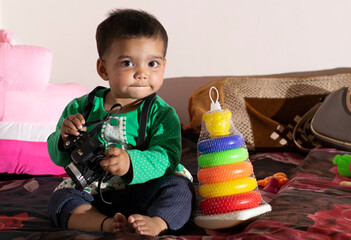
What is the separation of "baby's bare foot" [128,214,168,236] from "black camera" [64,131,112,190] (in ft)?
0.61

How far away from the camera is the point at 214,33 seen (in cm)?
253

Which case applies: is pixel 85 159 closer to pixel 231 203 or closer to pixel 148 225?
pixel 148 225

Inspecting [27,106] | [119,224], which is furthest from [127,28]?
[27,106]

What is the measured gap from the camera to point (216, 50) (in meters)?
2.54

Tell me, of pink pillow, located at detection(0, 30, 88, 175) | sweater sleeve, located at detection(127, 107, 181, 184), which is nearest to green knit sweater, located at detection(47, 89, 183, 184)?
sweater sleeve, located at detection(127, 107, 181, 184)

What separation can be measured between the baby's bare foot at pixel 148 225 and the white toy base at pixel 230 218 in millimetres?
111

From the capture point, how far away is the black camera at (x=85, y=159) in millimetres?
1010

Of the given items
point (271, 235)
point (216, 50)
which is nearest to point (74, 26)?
point (216, 50)

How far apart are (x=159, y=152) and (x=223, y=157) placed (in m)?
0.17

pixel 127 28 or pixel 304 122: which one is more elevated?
pixel 127 28

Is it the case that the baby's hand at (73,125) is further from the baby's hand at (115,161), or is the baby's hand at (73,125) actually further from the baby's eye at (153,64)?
the baby's eye at (153,64)

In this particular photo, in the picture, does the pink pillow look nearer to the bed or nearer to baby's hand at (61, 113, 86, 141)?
the bed

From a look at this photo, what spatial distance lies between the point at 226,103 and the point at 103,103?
102cm

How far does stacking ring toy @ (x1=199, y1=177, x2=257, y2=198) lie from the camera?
1.03 m
